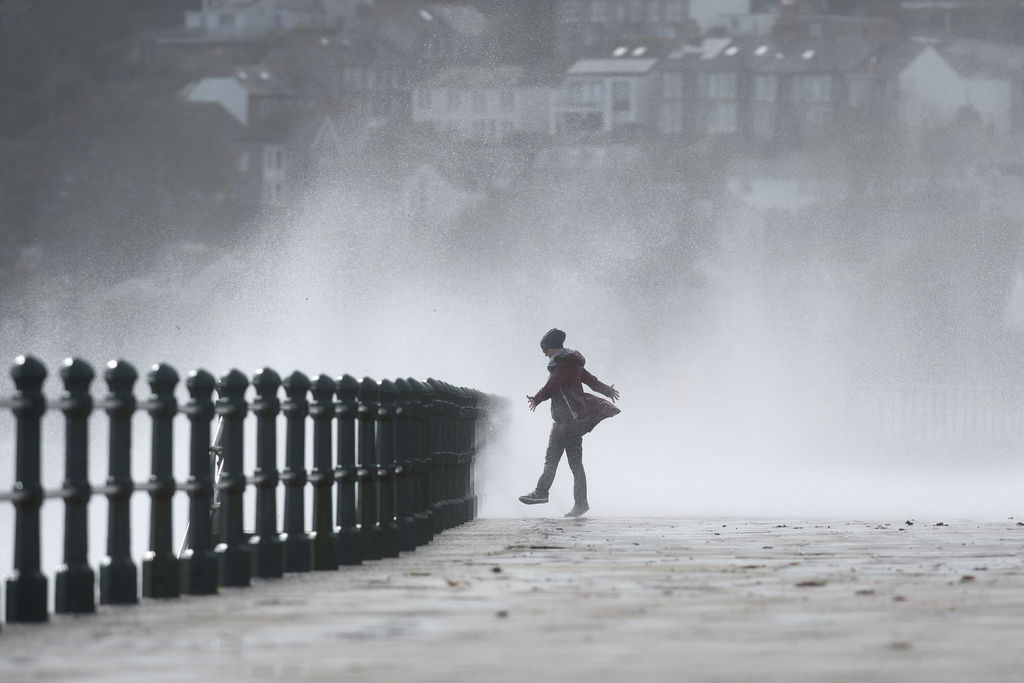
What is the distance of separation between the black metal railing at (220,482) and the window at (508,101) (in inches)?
4875

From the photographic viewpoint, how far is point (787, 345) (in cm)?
10019

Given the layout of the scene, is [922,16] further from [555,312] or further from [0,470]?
[0,470]

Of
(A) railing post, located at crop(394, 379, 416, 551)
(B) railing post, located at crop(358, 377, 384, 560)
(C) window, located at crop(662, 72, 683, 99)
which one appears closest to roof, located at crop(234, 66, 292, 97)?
(C) window, located at crop(662, 72, 683, 99)

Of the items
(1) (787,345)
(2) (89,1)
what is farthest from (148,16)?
(1) (787,345)

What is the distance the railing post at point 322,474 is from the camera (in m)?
11.2

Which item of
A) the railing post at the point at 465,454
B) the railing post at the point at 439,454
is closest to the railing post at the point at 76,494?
the railing post at the point at 439,454

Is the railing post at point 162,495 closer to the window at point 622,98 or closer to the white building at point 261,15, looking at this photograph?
the window at point 622,98

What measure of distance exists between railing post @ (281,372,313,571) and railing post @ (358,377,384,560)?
109 centimetres

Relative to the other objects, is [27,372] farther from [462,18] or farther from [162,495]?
[462,18]

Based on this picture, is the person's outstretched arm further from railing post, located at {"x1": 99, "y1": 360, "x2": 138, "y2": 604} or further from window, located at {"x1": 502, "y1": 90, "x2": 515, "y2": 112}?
window, located at {"x1": 502, "y1": 90, "x2": 515, "y2": 112}

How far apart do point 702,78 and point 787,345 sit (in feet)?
151

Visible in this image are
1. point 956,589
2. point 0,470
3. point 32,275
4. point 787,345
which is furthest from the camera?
point 32,275

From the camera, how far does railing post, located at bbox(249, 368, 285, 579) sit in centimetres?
1011

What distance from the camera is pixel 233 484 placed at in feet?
31.6
